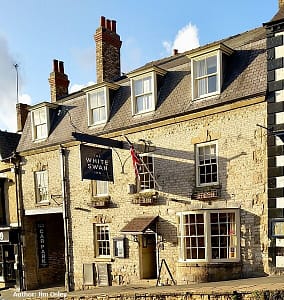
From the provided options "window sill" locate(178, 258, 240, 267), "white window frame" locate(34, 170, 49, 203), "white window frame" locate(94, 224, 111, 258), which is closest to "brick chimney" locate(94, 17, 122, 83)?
"white window frame" locate(34, 170, 49, 203)

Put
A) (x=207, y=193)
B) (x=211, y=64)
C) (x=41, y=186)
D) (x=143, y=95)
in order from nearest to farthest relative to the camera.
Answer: (x=207, y=193) → (x=211, y=64) → (x=143, y=95) → (x=41, y=186)

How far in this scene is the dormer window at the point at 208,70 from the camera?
12898mm

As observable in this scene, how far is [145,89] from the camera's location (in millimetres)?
14961

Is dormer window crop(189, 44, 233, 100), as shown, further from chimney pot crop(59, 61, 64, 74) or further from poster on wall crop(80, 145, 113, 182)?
chimney pot crop(59, 61, 64, 74)

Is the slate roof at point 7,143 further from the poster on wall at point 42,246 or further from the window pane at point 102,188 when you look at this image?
the window pane at point 102,188

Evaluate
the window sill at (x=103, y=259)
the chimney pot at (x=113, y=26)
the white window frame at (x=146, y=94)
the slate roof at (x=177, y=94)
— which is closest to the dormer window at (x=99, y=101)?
the slate roof at (x=177, y=94)

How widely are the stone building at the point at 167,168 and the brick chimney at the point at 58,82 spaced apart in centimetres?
190

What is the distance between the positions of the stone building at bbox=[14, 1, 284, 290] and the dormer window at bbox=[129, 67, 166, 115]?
0.04 metres

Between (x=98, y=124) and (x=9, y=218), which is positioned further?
(x=9, y=218)

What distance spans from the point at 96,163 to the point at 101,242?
409 centimetres

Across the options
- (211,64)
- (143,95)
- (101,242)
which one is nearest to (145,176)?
(143,95)

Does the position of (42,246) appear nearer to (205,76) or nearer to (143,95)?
(143,95)

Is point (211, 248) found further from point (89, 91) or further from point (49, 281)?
point (49, 281)

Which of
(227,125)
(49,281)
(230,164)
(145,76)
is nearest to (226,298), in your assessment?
(230,164)
